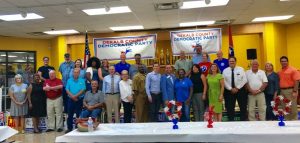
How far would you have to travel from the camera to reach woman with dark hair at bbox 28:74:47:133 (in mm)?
7188

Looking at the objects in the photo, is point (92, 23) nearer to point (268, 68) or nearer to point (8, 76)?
point (8, 76)

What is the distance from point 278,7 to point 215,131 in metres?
6.63

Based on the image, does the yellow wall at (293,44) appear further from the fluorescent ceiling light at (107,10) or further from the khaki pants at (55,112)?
the khaki pants at (55,112)

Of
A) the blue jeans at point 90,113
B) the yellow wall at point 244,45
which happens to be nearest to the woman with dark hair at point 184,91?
the blue jeans at point 90,113

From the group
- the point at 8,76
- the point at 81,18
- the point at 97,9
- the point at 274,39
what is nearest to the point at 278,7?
the point at 274,39

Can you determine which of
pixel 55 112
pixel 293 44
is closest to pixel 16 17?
pixel 55 112

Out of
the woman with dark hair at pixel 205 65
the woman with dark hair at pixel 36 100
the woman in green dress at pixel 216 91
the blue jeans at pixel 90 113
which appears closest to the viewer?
the woman in green dress at pixel 216 91

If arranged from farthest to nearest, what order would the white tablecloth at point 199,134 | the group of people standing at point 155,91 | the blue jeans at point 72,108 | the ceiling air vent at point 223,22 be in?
the ceiling air vent at point 223,22 → the blue jeans at point 72,108 → the group of people standing at point 155,91 → the white tablecloth at point 199,134

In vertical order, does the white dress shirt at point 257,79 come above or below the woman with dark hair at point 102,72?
below

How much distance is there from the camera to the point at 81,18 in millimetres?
9008

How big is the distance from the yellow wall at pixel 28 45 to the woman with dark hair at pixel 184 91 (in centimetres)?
799

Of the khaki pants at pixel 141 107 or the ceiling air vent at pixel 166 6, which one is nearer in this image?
the khaki pants at pixel 141 107

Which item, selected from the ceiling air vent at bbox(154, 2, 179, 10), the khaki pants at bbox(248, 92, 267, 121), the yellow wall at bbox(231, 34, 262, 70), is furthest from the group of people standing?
the yellow wall at bbox(231, 34, 262, 70)

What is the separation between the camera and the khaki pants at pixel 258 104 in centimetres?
617
